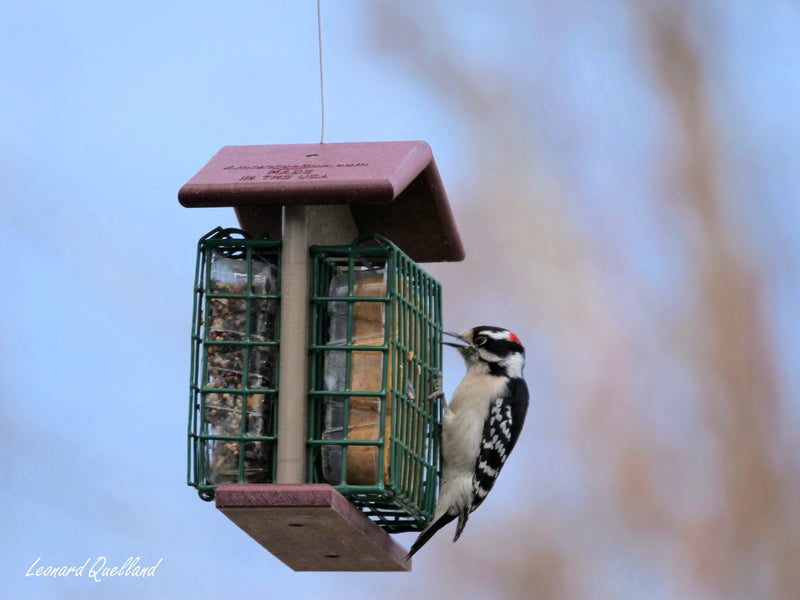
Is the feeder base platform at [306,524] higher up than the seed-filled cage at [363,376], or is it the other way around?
the seed-filled cage at [363,376]

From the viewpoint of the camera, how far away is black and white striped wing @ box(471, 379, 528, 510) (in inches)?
272

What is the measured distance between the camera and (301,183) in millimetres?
5469

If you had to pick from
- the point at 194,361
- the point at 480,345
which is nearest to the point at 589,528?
the point at 480,345

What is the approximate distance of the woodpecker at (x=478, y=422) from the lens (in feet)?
22.3

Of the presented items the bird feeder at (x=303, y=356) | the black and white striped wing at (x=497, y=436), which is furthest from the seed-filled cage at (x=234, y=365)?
the black and white striped wing at (x=497, y=436)

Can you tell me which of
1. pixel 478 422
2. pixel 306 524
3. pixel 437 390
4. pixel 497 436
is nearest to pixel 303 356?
pixel 306 524

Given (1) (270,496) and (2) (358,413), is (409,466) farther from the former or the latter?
(1) (270,496)

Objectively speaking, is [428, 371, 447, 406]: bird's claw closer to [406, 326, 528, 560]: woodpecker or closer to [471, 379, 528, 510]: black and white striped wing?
[406, 326, 528, 560]: woodpecker

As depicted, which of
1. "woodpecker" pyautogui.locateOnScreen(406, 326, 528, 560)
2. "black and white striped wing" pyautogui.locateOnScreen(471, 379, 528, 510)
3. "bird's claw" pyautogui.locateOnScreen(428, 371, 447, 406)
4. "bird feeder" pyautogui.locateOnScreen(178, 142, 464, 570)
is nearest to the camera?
"bird feeder" pyautogui.locateOnScreen(178, 142, 464, 570)

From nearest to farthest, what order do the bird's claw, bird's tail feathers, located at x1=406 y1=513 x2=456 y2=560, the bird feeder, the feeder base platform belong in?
the feeder base platform
the bird feeder
bird's tail feathers, located at x1=406 y1=513 x2=456 y2=560
the bird's claw

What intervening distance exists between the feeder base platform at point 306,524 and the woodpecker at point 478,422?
0.51m

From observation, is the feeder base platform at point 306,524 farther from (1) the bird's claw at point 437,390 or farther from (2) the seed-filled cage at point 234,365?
(1) the bird's claw at point 437,390

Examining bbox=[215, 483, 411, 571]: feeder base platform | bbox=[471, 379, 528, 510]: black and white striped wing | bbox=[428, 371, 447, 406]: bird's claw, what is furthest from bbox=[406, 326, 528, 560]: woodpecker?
bbox=[215, 483, 411, 571]: feeder base platform

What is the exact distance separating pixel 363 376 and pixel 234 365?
1.54 feet
